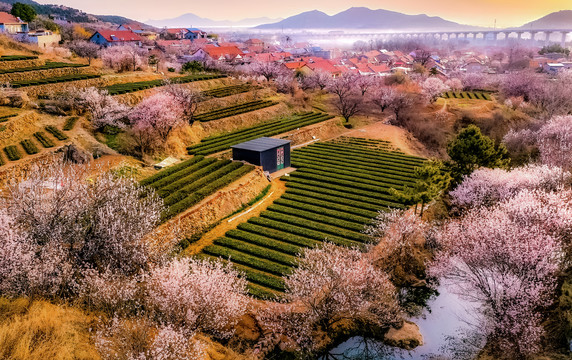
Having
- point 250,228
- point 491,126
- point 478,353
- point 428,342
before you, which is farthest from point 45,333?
point 491,126

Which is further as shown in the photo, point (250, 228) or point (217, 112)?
point (217, 112)

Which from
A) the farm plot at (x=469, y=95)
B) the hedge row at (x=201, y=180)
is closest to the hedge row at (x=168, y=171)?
the hedge row at (x=201, y=180)

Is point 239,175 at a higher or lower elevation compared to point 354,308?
higher

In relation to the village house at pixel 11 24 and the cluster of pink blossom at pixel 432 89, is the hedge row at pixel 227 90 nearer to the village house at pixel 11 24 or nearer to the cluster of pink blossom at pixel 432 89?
the cluster of pink blossom at pixel 432 89

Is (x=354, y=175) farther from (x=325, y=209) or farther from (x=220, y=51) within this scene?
(x=220, y=51)

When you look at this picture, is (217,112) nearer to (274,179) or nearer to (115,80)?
(115,80)

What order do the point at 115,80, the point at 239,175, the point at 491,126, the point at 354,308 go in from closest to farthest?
the point at 354,308 < the point at 239,175 < the point at 115,80 < the point at 491,126

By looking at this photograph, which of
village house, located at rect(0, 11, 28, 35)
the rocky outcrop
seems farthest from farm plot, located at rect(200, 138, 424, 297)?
village house, located at rect(0, 11, 28, 35)
